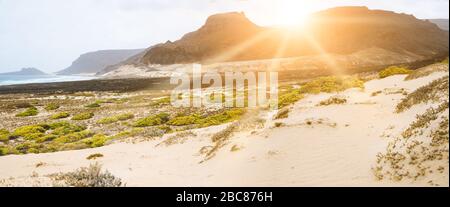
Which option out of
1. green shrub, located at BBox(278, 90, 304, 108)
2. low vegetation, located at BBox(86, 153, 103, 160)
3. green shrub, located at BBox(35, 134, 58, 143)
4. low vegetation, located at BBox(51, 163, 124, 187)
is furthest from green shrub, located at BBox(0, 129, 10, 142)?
green shrub, located at BBox(278, 90, 304, 108)

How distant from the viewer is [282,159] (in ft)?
42.1

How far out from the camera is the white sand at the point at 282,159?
36.5 ft

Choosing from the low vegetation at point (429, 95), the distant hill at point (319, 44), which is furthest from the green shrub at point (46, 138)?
the distant hill at point (319, 44)

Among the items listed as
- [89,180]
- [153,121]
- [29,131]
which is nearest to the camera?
[89,180]

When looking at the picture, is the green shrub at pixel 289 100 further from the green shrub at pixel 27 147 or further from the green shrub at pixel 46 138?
the green shrub at pixel 27 147

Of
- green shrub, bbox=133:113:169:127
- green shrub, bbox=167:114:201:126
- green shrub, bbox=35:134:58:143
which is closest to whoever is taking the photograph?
green shrub, bbox=35:134:58:143

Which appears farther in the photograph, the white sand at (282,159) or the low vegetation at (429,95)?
the low vegetation at (429,95)

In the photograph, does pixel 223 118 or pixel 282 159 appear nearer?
pixel 282 159

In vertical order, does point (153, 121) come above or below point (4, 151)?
above

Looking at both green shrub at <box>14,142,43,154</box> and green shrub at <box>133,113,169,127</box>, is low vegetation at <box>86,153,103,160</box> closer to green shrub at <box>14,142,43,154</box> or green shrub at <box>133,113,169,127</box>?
green shrub at <box>14,142,43,154</box>

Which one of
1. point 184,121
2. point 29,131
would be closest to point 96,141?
point 184,121

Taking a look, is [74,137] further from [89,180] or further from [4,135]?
[89,180]

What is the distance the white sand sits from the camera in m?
11.1
